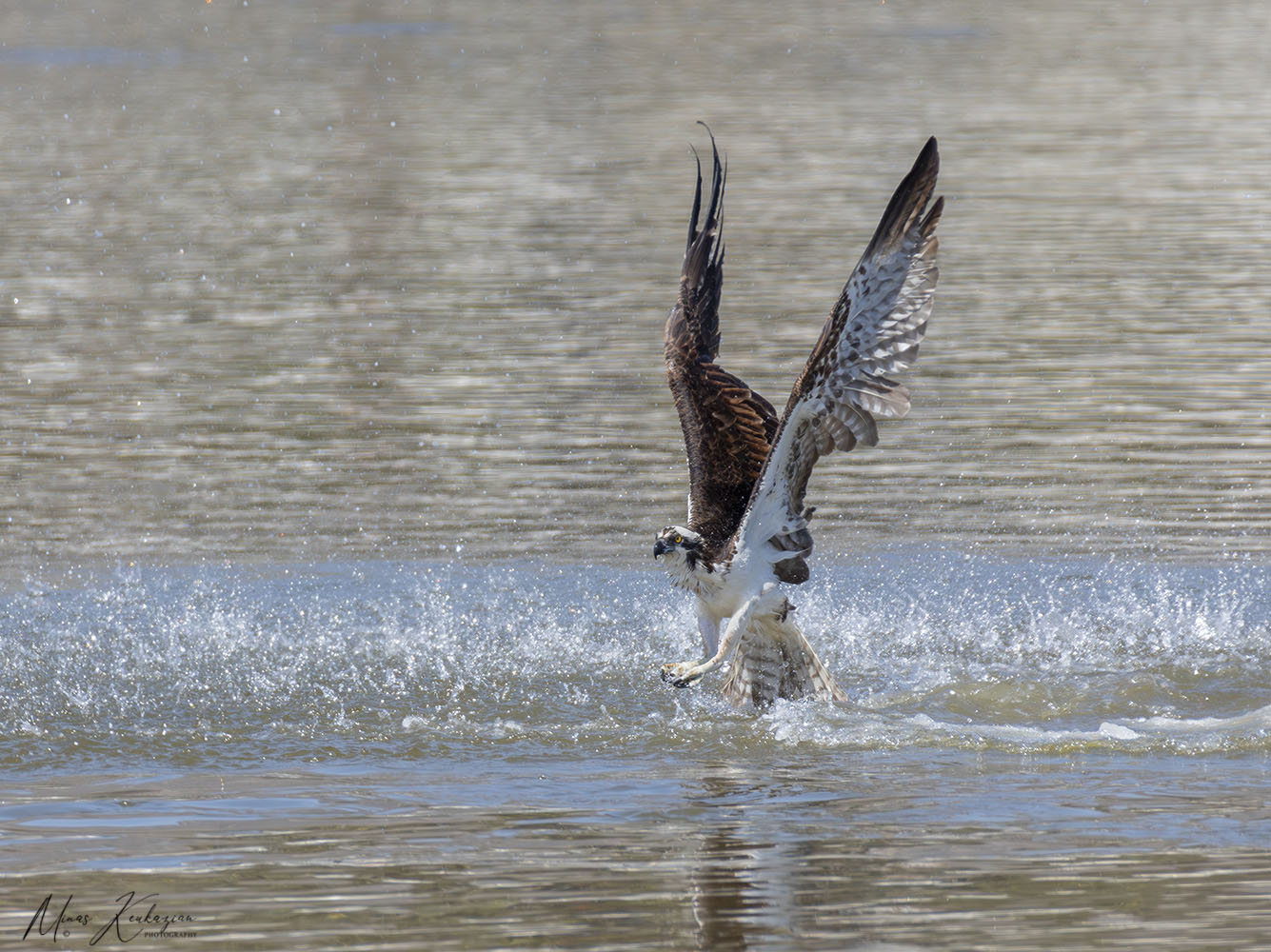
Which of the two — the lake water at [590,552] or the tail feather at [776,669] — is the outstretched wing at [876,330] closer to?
the tail feather at [776,669]

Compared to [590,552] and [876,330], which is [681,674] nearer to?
[876,330]

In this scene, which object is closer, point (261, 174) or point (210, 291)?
point (210, 291)

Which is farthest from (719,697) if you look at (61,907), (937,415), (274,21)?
(274,21)

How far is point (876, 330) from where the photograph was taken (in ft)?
28.1

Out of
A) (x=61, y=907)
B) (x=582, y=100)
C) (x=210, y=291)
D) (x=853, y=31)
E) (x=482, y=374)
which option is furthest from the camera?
(x=853, y=31)

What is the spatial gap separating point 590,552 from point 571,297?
7649mm

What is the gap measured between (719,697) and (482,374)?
7.43 metres

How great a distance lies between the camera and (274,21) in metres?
51.0

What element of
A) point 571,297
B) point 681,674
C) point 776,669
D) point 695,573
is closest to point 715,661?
point 681,674

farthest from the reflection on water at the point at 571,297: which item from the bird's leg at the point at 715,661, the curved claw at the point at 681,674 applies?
the curved claw at the point at 681,674

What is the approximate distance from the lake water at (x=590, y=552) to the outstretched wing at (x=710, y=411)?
0.86m

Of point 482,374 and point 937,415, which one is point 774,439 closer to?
point 937,415

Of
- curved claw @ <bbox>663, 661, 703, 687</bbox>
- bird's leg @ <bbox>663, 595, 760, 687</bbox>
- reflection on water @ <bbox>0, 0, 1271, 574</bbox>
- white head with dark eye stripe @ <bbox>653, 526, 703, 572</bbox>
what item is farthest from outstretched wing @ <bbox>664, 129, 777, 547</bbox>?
reflection on water @ <bbox>0, 0, 1271, 574</bbox>

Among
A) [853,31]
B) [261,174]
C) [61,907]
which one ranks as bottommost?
[61,907]
